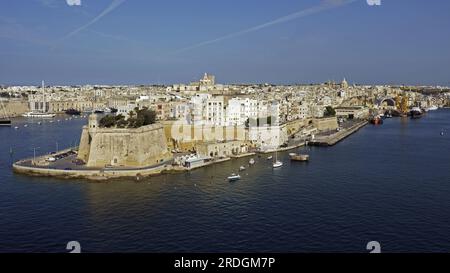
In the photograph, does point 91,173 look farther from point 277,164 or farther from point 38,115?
point 38,115

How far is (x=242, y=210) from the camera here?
555 cm

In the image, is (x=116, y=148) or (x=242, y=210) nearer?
(x=242, y=210)

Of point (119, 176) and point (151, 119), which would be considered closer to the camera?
point (119, 176)

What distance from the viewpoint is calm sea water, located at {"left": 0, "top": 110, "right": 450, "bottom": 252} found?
436 centimetres

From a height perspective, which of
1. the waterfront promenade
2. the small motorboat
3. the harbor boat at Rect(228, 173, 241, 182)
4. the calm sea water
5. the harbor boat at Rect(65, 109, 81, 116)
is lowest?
the calm sea water

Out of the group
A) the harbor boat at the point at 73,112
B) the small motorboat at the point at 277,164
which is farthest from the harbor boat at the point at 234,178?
the harbor boat at the point at 73,112

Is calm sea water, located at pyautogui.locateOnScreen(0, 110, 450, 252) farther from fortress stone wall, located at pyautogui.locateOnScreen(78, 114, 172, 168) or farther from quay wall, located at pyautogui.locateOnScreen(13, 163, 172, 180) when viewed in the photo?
fortress stone wall, located at pyautogui.locateOnScreen(78, 114, 172, 168)

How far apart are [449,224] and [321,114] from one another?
1322 centimetres

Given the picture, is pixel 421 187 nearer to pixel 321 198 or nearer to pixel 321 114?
pixel 321 198

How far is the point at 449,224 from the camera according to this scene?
4.90 m

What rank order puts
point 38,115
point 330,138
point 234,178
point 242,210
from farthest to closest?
1. point 38,115
2. point 330,138
3. point 234,178
4. point 242,210

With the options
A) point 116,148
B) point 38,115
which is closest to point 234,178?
point 116,148

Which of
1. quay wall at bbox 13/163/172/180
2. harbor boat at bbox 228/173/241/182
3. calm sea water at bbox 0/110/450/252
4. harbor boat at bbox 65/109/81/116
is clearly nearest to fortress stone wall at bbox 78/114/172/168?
quay wall at bbox 13/163/172/180
